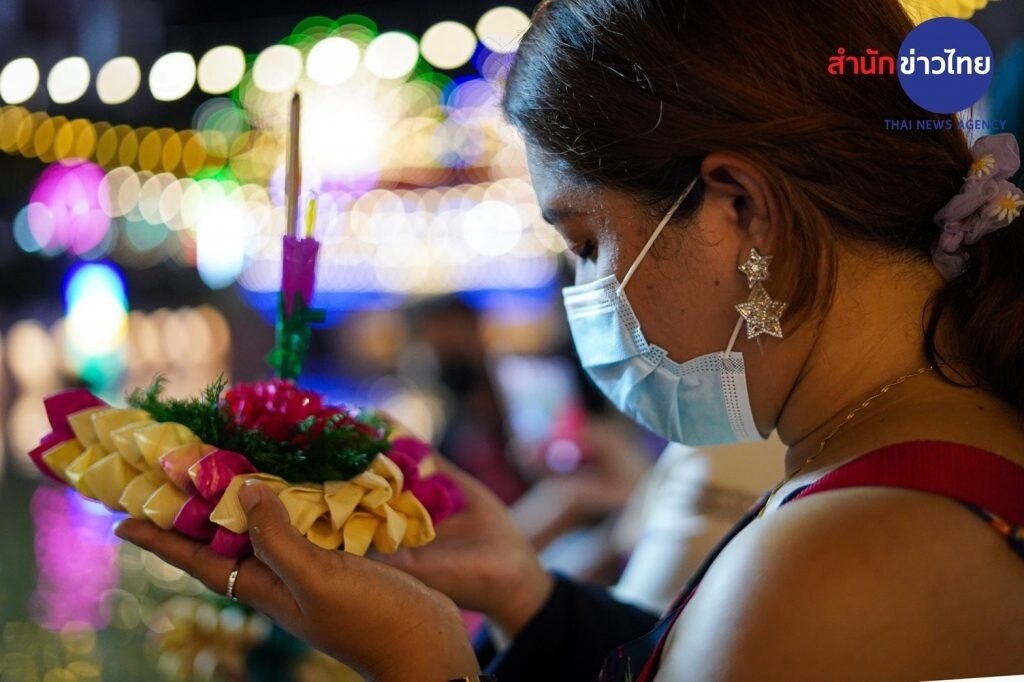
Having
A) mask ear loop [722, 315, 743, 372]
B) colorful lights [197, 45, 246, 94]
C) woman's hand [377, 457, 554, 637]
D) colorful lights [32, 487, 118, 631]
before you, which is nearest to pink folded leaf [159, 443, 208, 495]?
woman's hand [377, 457, 554, 637]

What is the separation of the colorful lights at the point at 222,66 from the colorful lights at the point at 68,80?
33.6 inches

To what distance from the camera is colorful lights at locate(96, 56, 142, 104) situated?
4.13 meters

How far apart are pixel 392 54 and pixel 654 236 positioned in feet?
18.0

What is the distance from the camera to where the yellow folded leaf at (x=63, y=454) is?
3.50 feet

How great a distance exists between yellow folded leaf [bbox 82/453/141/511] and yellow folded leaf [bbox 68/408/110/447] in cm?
5

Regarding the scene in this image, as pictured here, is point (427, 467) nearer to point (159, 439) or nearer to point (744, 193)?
point (159, 439)

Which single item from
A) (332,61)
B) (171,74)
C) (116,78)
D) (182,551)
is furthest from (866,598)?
(332,61)

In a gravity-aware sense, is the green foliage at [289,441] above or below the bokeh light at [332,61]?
below

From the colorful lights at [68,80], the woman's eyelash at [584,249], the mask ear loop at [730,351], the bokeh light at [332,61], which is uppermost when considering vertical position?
the bokeh light at [332,61]

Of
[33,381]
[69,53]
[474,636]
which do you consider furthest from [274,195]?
[474,636]

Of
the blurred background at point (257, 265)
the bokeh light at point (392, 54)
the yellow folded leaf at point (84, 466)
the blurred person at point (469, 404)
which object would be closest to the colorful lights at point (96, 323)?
the blurred background at point (257, 265)

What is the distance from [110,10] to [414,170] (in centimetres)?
393

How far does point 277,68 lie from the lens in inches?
221

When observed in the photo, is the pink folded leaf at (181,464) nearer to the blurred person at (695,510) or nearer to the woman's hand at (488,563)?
the woman's hand at (488,563)
